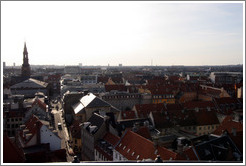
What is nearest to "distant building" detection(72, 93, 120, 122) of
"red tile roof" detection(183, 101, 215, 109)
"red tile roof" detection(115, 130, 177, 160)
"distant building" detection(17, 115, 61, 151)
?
"distant building" detection(17, 115, 61, 151)

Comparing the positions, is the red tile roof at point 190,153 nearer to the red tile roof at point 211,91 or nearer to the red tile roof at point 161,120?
the red tile roof at point 161,120

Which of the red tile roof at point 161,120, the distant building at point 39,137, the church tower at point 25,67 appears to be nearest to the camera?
the distant building at point 39,137

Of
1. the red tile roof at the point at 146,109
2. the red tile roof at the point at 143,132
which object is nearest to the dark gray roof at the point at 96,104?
the red tile roof at the point at 146,109

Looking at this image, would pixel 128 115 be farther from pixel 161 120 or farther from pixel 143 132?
pixel 143 132

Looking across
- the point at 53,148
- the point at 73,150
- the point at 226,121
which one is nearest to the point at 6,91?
the point at 73,150

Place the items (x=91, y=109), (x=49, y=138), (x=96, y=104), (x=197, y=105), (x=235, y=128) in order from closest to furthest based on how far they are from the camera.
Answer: (x=235, y=128) → (x=49, y=138) → (x=91, y=109) → (x=96, y=104) → (x=197, y=105)

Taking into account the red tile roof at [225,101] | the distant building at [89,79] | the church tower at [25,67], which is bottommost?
the red tile roof at [225,101]

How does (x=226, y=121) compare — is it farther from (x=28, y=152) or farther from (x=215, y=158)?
(x=28, y=152)

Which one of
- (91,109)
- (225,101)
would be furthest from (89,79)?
(225,101)
